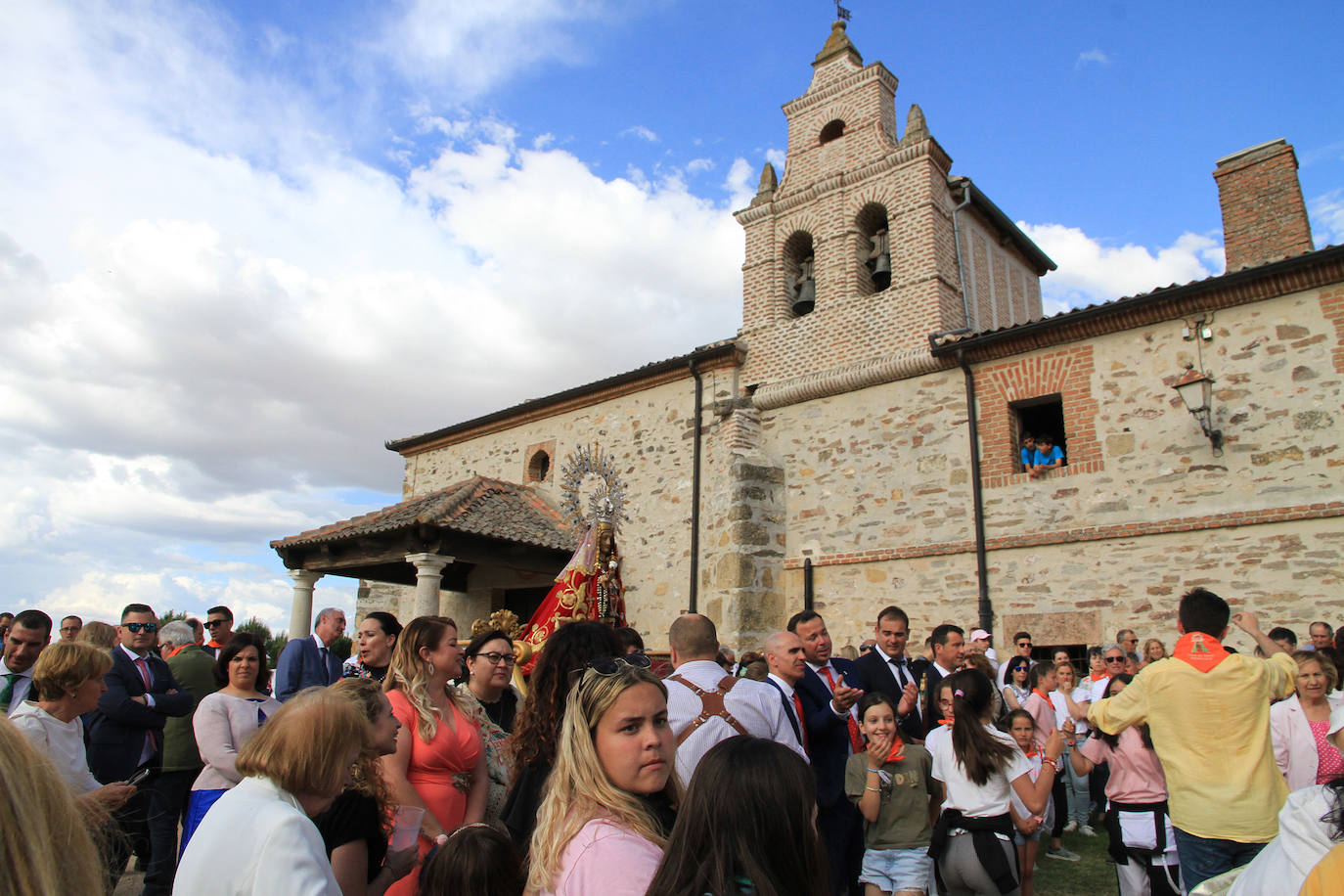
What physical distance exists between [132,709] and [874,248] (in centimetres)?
1095

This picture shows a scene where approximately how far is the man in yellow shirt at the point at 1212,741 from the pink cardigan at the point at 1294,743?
1.59ft

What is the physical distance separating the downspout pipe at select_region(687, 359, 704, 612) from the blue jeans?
8.66 meters

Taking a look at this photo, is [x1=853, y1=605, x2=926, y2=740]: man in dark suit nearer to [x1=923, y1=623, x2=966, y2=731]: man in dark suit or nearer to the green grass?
[x1=923, y1=623, x2=966, y2=731]: man in dark suit

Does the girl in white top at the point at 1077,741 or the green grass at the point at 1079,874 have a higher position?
the girl in white top at the point at 1077,741

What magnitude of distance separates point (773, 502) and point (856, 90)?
6.57 metres

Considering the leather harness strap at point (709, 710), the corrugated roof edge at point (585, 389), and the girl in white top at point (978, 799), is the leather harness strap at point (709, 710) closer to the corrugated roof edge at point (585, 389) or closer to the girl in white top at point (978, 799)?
the girl in white top at point (978, 799)

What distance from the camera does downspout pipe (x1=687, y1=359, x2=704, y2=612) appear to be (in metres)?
12.4

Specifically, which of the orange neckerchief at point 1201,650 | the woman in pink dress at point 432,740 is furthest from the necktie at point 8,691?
the orange neckerchief at point 1201,650

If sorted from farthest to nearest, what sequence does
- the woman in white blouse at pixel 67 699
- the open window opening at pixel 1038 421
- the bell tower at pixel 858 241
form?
the bell tower at pixel 858 241, the open window opening at pixel 1038 421, the woman in white blouse at pixel 67 699

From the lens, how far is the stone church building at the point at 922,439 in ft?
27.3

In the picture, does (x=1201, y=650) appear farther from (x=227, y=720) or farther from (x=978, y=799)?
(x=227, y=720)

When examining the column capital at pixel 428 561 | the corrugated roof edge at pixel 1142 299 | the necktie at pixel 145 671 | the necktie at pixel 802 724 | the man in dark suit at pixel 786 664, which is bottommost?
the necktie at pixel 802 724

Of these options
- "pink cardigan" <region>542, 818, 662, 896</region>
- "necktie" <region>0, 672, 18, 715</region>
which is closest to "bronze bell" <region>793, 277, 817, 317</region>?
"necktie" <region>0, 672, 18, 715</region>

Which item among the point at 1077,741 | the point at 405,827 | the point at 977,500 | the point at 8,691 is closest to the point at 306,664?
the point at 8,691
